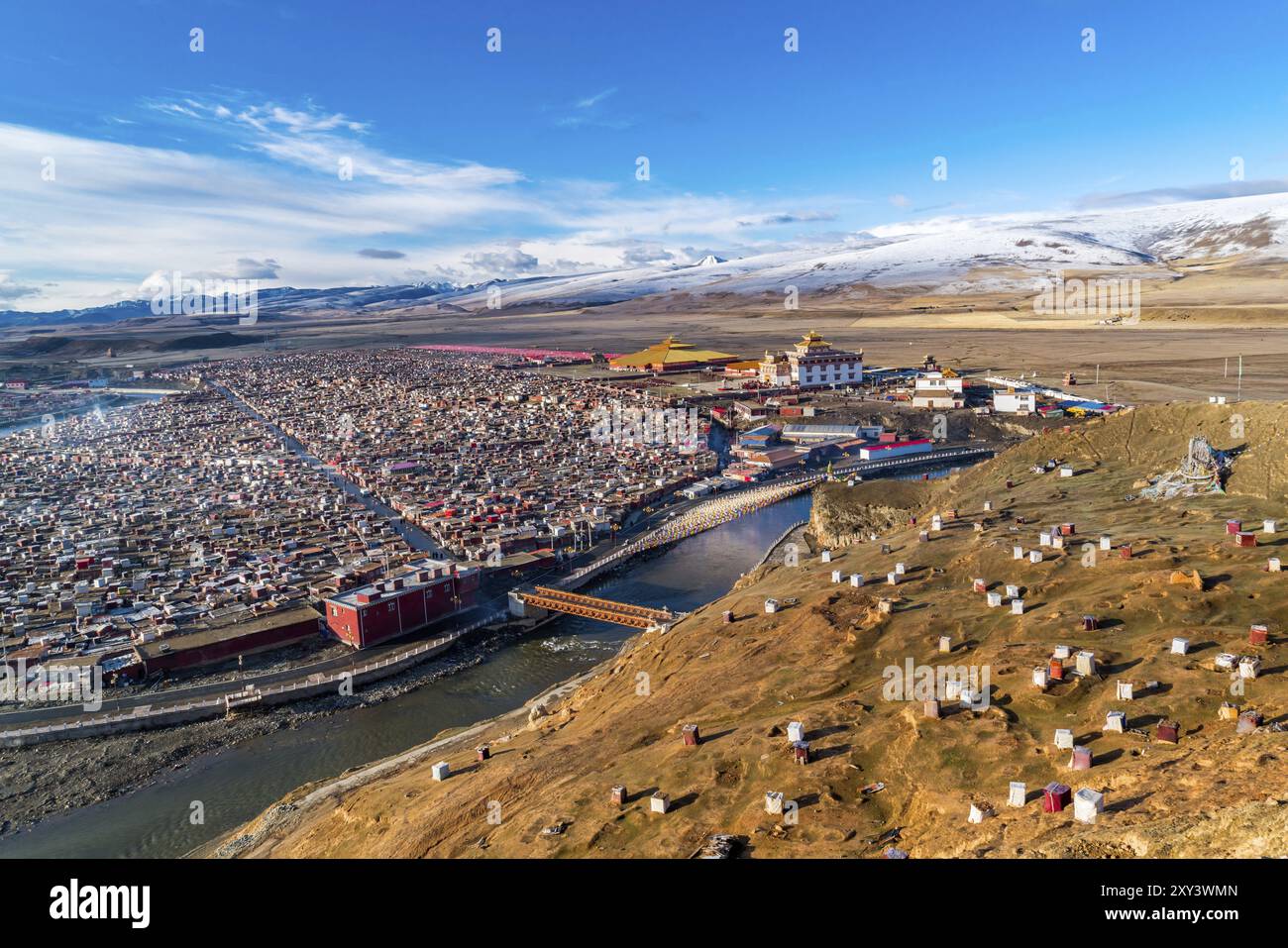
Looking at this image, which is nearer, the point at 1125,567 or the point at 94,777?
the point at 1125,567

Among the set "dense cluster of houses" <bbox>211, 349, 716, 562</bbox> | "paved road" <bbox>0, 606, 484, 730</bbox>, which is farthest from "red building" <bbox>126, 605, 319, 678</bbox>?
"dense cluster of houses" <bbox>211, 349, 716, 562</bbox>

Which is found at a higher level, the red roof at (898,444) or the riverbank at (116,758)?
the red roof at (898,444)

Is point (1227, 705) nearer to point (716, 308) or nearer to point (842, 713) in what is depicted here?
point (842, 713)

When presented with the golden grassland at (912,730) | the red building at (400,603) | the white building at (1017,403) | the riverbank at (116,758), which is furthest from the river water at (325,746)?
the white building at (1017,403)

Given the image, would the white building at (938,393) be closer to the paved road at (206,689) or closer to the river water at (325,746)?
the river water at (325,746)

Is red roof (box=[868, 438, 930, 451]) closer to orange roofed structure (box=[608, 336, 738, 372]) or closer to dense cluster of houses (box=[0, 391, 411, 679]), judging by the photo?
dense cluster of houses (box=[0, 391, 411, 679])

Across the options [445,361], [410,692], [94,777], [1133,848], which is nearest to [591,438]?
[410,692]
